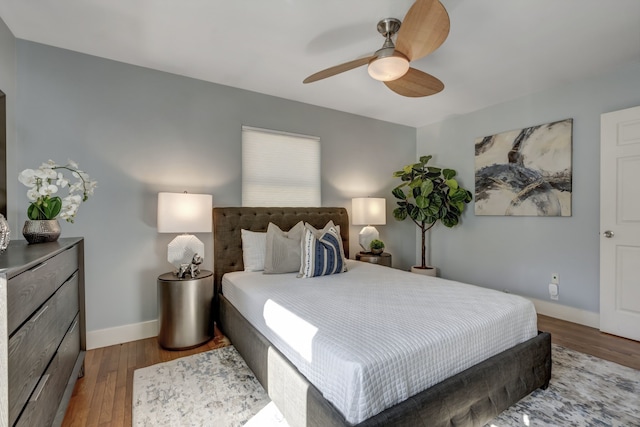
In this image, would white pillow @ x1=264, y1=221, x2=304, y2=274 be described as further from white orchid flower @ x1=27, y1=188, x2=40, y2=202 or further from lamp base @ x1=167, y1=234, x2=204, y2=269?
white orchid flower @ x1=27, y1=188, x2=40, y2=202

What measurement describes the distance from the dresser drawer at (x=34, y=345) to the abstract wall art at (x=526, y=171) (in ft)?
14.1

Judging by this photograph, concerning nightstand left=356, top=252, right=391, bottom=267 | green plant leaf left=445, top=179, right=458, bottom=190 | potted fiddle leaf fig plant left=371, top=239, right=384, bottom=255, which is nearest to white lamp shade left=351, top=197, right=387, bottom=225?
potted fiddle leaf fig plant left=371, top=239, right=384, bottom=255

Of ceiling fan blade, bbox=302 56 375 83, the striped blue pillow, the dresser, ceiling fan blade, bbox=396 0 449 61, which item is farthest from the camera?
the striped blue pillow

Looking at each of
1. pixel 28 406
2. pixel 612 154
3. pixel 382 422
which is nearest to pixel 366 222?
pixel 612 154

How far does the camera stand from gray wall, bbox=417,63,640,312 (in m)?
3.01

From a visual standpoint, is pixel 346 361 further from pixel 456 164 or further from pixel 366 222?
pixel 456 164

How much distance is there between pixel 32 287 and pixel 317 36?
231 centimetres

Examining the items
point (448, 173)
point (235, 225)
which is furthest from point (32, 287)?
point (448, 173)

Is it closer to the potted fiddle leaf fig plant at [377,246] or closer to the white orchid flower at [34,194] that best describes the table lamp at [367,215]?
the potted fiddle leaf fig plant at [377,246]

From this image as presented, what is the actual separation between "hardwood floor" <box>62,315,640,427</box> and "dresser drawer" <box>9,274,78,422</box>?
532 mm

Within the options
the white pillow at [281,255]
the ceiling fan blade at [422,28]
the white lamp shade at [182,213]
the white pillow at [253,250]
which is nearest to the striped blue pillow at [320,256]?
the white pillow at [281,255]

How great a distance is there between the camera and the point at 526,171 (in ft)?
11.5

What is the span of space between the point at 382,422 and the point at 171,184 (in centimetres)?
269

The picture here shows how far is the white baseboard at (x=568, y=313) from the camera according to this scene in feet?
9.94
